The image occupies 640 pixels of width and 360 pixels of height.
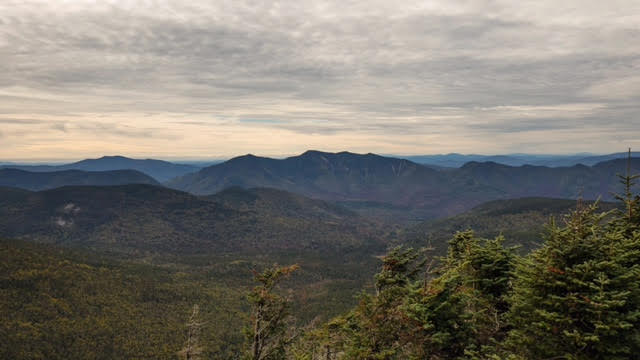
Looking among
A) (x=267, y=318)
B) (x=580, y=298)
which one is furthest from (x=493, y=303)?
(x=267, y=318)

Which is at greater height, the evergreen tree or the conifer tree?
the evergreen tree

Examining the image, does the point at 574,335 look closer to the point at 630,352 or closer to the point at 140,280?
the point at 630,352

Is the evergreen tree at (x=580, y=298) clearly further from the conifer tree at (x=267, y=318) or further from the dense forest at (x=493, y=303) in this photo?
the conifer tree at (x=267, y=318)

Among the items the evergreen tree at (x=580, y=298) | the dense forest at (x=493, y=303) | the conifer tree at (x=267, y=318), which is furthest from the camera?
the conifer tree at (x=267, y=318)

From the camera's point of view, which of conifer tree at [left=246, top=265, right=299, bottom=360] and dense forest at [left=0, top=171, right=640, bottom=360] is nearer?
dense forest at [left=0, top=171, right=640, bottom=360]

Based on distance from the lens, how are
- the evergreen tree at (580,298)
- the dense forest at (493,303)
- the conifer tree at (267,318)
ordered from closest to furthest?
the evergreen tree at (580,298)
the dense forest at (493,303)
the conifer tree at (267,318)

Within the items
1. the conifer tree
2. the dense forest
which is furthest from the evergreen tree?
the conifer tree

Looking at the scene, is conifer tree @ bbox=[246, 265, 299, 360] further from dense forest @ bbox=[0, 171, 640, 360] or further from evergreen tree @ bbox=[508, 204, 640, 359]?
evergreen tree @ bbox=[508, 204, 640, 359]

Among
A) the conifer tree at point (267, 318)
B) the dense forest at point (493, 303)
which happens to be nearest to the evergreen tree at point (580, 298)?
the dense forest at point (493, 303)

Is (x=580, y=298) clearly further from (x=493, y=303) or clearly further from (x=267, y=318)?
(x=267, y=318)

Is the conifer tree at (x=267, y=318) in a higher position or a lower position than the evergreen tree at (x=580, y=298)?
lower

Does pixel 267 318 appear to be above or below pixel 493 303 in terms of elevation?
below

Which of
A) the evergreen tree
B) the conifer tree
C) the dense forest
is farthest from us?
the conifer tree

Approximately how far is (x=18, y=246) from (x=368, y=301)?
22421 centimetres
